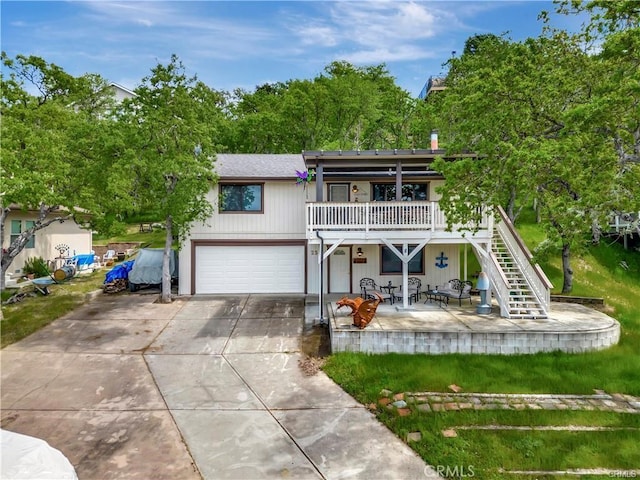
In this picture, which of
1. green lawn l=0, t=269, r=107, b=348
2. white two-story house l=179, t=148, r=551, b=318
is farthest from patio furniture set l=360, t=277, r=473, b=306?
green lawn l=0, t=269, r=107, b=348

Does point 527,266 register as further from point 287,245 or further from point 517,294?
point 287,245

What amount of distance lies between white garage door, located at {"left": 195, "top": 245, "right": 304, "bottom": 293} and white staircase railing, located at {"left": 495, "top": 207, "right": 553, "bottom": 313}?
7335 mm

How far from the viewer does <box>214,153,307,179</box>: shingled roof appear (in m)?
14.8

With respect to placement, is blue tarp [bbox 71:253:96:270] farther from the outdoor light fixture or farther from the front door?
the outdoor light fixture

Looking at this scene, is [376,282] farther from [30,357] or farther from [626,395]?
[30,357]

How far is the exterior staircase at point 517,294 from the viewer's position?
32.9 ft

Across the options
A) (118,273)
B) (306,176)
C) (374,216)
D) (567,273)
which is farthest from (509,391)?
(118,273)

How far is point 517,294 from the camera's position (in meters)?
10.8

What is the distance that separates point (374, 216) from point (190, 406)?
727cm

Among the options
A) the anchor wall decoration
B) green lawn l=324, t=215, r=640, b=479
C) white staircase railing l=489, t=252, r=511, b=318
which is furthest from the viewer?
the anchor wall decoration

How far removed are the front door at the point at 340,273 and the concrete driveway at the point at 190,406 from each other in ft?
12.7

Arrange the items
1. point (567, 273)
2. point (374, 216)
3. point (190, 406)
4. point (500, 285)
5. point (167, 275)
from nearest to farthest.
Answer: point (190, 406)
point (500, 285)
point (374, 216)
point (567, 273)
point (167, 275)

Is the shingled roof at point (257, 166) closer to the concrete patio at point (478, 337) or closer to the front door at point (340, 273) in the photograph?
the front door at point (340, 273)

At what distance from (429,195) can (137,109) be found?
11247mm
